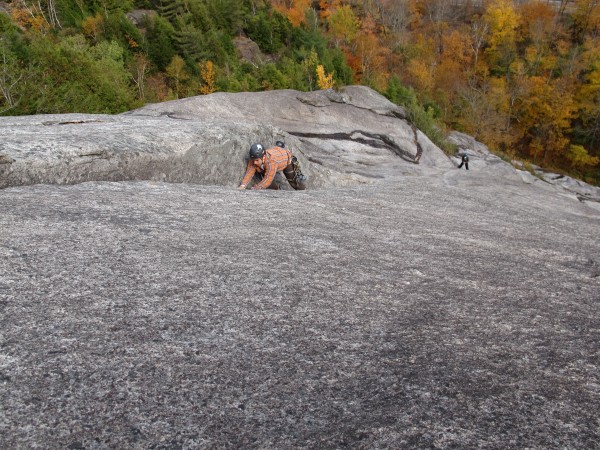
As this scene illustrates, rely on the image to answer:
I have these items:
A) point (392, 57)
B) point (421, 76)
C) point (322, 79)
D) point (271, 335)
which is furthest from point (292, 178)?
point (392, 57)

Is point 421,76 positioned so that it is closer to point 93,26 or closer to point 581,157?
point 581,157

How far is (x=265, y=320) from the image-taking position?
359 cm

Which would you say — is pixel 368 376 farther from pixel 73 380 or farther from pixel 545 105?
pixel 545 105

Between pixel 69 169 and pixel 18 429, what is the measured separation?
556 centimetres

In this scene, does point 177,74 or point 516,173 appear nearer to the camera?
point 516,173

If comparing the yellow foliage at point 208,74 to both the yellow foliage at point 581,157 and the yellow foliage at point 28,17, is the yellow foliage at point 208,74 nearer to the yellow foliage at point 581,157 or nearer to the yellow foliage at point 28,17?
the yellow foliage at point 28,17

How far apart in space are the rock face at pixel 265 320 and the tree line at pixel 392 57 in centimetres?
2489

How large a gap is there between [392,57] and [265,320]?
216ft

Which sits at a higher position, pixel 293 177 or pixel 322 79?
pixel 322 79

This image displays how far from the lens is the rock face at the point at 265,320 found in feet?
8.30

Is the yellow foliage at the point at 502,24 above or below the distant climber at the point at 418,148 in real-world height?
above

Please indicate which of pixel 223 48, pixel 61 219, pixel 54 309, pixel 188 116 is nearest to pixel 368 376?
pixel 54 309

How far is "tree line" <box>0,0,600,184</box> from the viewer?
137 ft

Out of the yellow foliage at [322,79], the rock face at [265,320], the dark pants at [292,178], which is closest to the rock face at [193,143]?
the rock face at [265,320]
